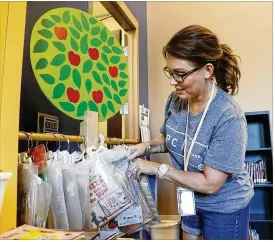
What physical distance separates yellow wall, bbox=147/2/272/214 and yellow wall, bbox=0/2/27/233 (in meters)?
2.11

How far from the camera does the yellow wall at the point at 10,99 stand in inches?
25.8

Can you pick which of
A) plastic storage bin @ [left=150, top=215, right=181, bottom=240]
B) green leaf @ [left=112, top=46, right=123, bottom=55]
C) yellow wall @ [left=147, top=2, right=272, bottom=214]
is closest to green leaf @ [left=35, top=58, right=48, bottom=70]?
green leaf @ [left=112, top=46, right=123, bottom=55]

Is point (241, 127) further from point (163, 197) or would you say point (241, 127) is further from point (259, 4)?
point (259, 4)

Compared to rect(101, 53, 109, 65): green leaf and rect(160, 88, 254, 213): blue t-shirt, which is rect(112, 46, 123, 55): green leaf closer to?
rect(101, 53, 109, 65): green leaf

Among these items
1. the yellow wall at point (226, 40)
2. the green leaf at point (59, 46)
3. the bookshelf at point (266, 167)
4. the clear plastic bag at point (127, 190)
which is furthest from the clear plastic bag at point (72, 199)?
the bookshelf at point (266, 167)

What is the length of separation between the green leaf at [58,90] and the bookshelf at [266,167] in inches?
80.5

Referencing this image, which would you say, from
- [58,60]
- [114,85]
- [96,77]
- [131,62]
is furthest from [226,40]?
[58,60]

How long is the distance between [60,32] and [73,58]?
108 mm

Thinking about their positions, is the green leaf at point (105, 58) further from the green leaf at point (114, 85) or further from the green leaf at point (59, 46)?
the green leaf at point (59, 46)

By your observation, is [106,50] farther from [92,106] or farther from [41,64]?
[41,64]

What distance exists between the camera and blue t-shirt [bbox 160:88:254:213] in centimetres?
98

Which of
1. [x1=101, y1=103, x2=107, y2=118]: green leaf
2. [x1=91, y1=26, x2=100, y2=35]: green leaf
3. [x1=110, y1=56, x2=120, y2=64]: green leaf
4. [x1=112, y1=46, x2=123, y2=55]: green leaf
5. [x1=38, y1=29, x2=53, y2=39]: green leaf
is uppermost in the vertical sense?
[x1=91, y1=26, x2=100, y2=35]: green leaf

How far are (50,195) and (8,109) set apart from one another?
0.86 feet

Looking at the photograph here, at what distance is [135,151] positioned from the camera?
3.67 ft
